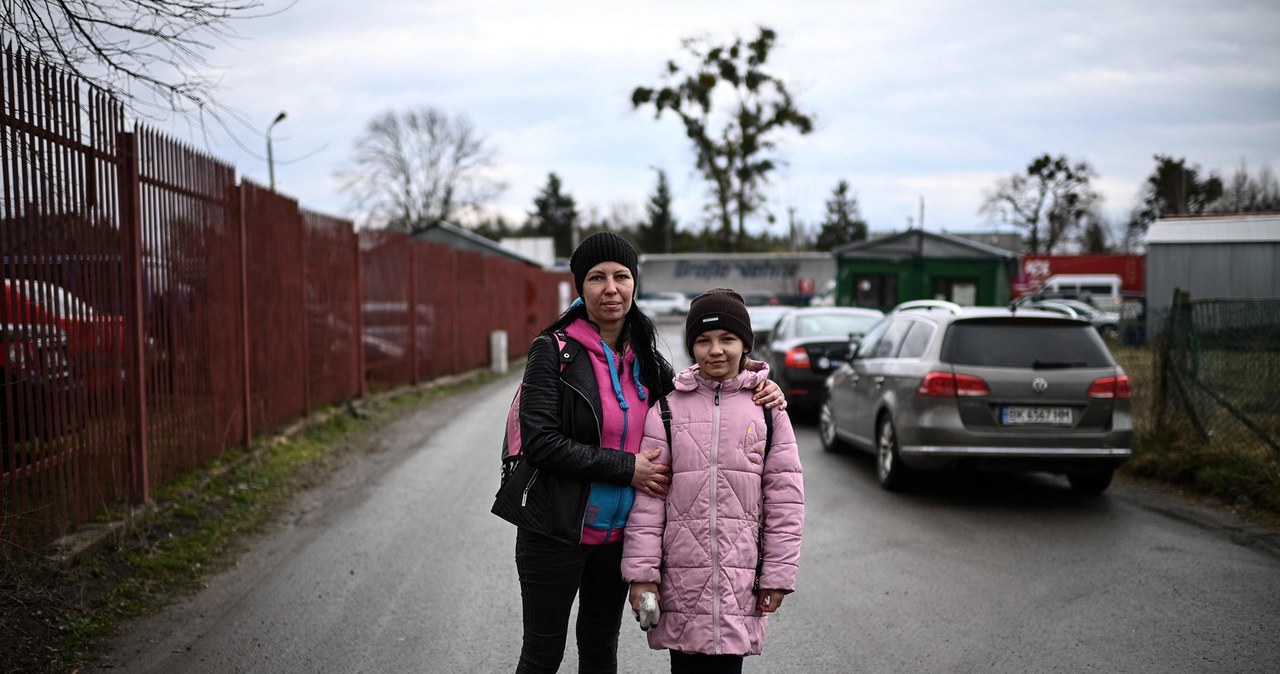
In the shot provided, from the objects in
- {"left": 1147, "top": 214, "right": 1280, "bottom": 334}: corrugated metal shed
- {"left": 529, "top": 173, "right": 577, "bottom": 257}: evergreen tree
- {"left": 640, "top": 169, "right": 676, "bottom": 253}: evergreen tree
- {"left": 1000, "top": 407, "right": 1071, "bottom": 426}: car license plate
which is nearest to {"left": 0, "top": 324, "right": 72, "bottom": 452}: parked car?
{"left": 1000, "top": 407, "right": 1071, "bottom": 426}: car license plate

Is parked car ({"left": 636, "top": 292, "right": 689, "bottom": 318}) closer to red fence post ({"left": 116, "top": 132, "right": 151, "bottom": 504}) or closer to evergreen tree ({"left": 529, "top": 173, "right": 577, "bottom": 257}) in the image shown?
evergreen tree ({"left": 529, "top": 173, "right": 577, "bottom": 257})

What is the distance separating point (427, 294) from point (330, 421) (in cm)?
627

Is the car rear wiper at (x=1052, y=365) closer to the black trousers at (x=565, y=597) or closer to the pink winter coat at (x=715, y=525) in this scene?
the pink winter coat at (x=715, y=525)

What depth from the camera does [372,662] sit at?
435cm

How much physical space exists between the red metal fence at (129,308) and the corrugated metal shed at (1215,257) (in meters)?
20.9

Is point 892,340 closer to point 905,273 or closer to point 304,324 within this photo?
point 304,324

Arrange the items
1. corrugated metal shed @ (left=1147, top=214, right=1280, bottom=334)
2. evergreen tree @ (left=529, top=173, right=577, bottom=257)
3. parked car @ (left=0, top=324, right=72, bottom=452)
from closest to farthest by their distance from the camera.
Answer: parked car @ (left=0, top=324, right=72, bottom=452) < corrugated metal shed @ (left=1147, top=214, right=1280, bottom=334) < evergreen tree @ (left=529, top=173, right=577, bottom=257)

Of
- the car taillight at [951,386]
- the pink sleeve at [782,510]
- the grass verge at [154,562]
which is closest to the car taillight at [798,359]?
the car taillight at [951,386]

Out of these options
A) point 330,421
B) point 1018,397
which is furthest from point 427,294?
point 1018,397

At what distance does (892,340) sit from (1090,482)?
201 cm

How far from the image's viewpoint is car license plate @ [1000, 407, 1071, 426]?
7.62m

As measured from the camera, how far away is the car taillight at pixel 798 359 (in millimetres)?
12789

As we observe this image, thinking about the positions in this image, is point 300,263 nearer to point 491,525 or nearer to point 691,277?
point 491,525

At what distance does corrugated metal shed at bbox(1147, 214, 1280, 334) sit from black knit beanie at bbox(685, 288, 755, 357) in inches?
943
